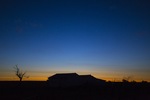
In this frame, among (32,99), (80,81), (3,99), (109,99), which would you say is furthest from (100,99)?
(80,81)

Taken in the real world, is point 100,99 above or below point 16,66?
below

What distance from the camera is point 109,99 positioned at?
1150 inches

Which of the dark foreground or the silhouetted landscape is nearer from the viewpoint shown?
the dark foreground

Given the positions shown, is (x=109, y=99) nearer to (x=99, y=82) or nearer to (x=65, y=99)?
(x=65, y=99)

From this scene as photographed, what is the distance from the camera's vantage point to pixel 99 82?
60938mm

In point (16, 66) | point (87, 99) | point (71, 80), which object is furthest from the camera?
point (16, 66)

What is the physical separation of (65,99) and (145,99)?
34.9 ft

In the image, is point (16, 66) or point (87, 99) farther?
point (16, 66)

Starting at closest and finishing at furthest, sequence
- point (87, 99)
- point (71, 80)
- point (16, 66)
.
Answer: point (87, 99)
point (71, 80)
point (16, 66)

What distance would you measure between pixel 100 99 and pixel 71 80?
93.9ft

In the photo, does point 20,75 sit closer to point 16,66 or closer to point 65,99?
point 16,66

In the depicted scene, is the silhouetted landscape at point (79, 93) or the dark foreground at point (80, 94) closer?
the dark foreground at point (80, 94)

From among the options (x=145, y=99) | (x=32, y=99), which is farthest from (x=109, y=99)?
(x=32, y=99)

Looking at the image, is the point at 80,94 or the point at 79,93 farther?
the point at 79,93
